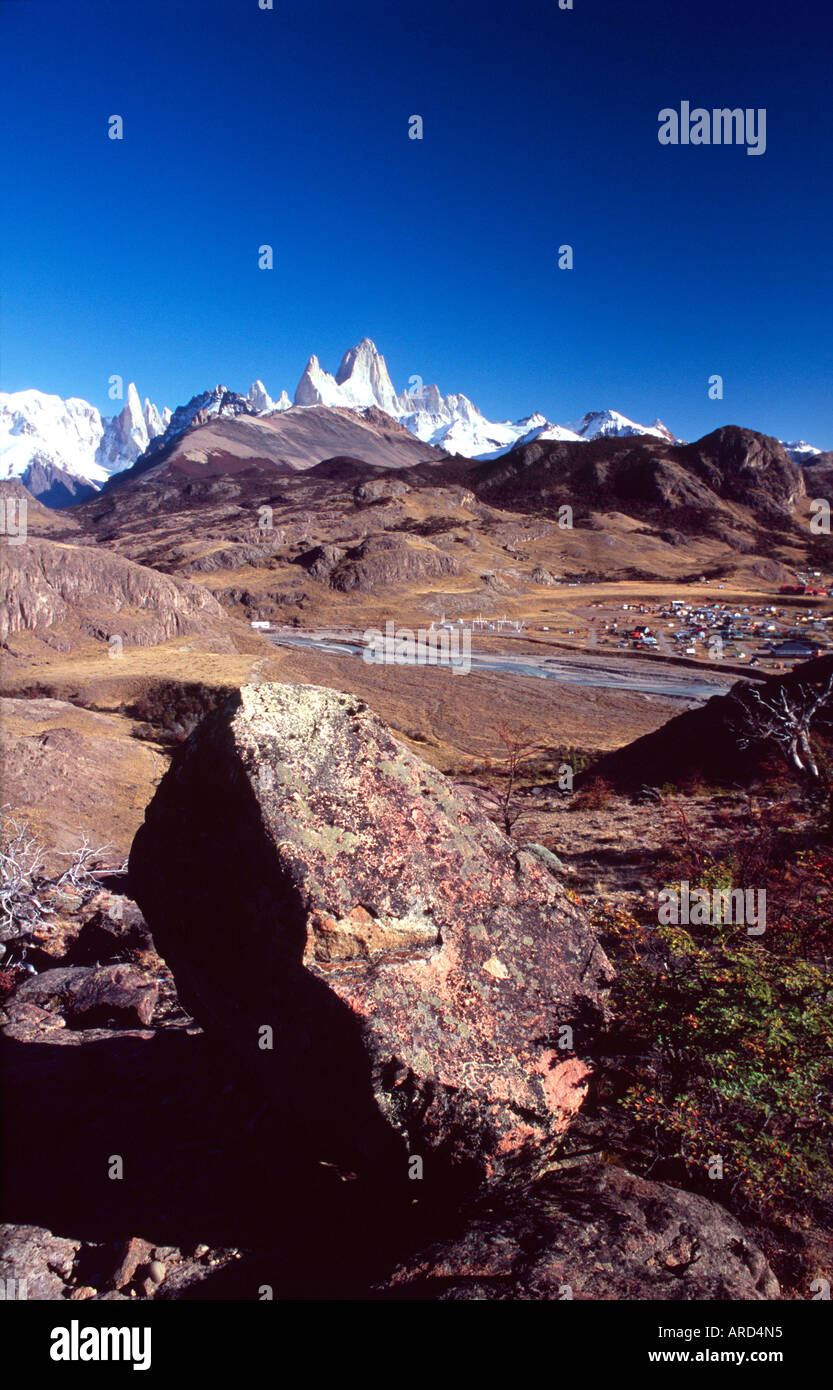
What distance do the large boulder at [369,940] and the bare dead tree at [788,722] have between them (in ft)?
50.5

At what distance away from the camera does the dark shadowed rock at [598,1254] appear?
3.81m

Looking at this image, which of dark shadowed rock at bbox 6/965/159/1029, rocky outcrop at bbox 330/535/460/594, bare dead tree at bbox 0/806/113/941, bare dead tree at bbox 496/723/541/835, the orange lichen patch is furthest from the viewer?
rocky outcrop at bbox 330/535/460/594

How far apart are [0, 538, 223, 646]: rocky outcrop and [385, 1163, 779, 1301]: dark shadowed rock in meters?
48.7

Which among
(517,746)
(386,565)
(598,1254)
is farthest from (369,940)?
(386,565)

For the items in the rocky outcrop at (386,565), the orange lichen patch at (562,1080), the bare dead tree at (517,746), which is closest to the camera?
the orange lichen patch at (562,1080)

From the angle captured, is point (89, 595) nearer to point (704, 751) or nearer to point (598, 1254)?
point (704, 751)

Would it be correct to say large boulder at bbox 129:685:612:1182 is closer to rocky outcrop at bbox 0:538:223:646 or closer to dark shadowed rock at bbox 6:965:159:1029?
dark shadowed rock at bbox 6:965:159:1029

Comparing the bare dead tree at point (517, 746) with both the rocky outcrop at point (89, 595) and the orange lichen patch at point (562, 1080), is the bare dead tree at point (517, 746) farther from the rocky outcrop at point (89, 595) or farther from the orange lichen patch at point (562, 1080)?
the rocky outcrop at point (89, 595)

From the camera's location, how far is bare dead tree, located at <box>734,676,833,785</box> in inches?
728

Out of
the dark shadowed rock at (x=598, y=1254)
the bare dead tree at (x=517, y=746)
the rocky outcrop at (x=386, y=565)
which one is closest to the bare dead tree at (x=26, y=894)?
the dark shadowed rock at (x=598, y=1254)

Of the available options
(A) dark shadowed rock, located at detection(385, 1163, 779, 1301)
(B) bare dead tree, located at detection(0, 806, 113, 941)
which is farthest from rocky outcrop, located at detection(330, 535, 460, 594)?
(A) dark shadowed rock, located at detection(385, 1163, 779, 1301)

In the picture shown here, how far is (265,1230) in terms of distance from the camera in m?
4.95

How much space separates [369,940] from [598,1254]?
7.49ft
